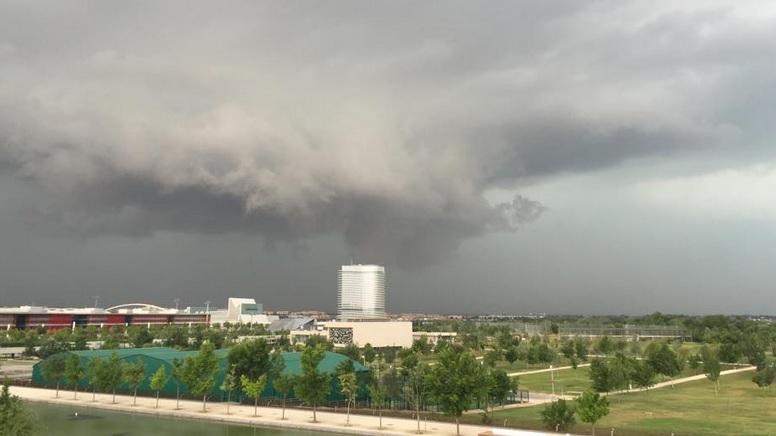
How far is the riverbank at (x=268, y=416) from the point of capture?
42438 mm

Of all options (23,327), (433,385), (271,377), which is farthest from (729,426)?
(23,327)

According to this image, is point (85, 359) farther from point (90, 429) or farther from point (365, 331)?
point (365, 331)

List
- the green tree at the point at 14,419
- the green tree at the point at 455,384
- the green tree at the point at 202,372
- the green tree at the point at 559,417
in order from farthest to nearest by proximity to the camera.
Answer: the green tree at the point at 202,372 < the green tree at the point at 455,384 < the green tree at the point at 559,417 < the green tree at the point at 14,419

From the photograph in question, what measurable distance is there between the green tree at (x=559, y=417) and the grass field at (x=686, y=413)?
1.23 meters

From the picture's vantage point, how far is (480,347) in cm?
12512

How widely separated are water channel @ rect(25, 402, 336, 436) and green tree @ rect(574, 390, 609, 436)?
19.0 meters

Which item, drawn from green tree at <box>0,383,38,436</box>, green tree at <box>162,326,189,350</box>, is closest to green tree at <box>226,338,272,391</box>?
green tree at <box>0,383,38,436</box>

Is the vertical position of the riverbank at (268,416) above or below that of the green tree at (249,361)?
below

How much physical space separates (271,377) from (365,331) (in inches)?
3505

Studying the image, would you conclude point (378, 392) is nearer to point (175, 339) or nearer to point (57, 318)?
point (175, 339)

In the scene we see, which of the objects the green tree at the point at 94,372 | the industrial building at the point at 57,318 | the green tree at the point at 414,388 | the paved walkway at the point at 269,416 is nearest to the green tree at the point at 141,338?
the industrial building at the point at 57,318

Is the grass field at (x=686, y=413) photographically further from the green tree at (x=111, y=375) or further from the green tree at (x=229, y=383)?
the green tree at (x=111, y=375)

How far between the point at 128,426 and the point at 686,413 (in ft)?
154

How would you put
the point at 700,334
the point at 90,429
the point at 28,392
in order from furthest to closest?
the point at 700,334, the point at 28,392, the point at 90,429
